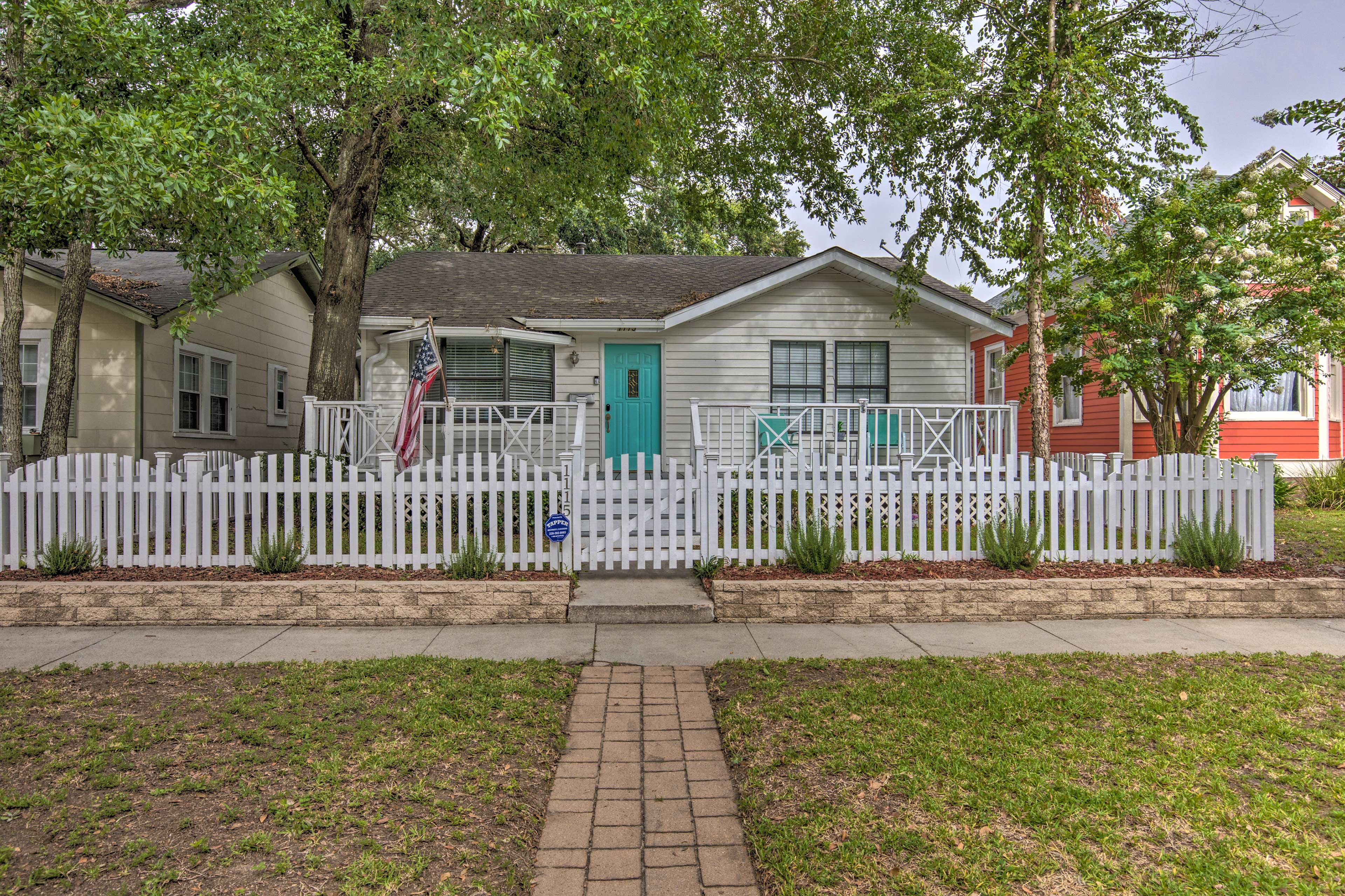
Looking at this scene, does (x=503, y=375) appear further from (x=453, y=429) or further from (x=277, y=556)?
(x=277, y=556)

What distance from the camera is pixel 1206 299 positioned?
423 inches

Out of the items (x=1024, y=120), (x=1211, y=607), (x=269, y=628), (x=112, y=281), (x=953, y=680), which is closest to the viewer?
(x=953, y=680)

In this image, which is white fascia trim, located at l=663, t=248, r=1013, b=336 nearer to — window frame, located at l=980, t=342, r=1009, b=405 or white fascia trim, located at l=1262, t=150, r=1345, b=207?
white fascia trim, located at l=1262, t=150, r=1345, b=207

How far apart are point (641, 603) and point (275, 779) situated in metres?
3.57

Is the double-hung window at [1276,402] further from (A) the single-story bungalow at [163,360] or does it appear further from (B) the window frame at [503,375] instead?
(A) the single-story bungalow at [163,360]

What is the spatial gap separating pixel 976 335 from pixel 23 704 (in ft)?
49.7

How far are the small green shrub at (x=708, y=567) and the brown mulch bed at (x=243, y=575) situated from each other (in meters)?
1.28

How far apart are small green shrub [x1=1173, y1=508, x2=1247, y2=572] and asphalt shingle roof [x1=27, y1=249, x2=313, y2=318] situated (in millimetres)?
12942

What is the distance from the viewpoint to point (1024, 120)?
954 cm

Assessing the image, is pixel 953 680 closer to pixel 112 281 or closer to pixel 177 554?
pixel 177 554

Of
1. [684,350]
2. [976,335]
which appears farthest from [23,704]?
[976,335]

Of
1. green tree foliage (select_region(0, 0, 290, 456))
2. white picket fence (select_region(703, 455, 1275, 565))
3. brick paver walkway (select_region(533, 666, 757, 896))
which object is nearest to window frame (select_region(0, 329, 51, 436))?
green tree foliage (select_region(0, 0, 290, 456))

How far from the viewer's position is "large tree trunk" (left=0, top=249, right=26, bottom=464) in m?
10.7

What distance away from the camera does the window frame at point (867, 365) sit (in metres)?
14.1
